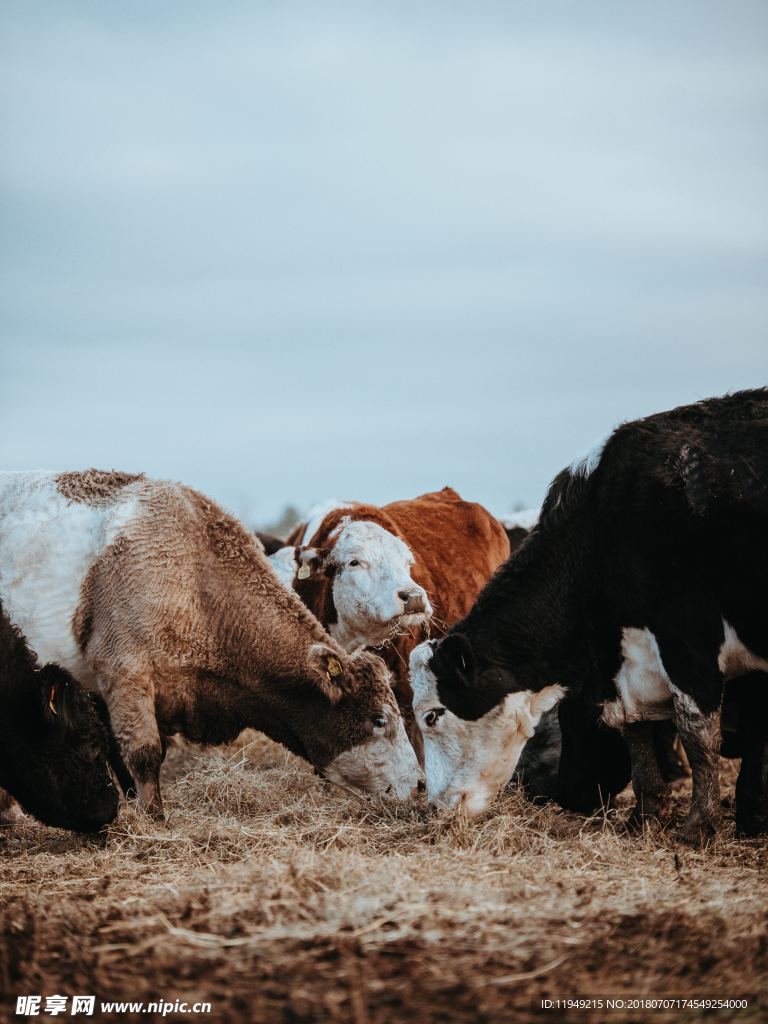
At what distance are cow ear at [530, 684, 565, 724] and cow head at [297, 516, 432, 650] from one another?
2.18 meters

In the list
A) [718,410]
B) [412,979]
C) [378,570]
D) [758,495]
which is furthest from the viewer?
[378,570]

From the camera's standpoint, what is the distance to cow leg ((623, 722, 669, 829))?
677cm

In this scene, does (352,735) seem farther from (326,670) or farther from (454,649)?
(454,649)

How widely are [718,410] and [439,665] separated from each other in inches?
90.4

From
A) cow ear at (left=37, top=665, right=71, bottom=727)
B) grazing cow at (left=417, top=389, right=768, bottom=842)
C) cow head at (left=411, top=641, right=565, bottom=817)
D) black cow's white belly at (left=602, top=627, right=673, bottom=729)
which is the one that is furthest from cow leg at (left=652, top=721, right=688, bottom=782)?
cow ear at (left=37, top=665, right=71, bottom=727)

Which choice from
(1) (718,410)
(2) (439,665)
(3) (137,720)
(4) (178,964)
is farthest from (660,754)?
(4) (178,964)

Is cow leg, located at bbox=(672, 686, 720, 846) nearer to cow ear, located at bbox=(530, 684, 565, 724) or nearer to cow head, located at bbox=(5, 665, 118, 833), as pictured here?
cow ear, located at bbox=(530, 684, 565, 724)

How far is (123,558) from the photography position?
7.20 metres

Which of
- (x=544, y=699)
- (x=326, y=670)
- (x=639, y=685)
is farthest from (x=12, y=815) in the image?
(x=639, y=685)

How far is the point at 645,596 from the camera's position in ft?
21.0

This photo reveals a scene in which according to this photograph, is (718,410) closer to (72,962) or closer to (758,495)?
(758,495)

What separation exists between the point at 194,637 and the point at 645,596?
2.87 m

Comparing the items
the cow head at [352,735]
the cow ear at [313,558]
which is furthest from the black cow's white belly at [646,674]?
the cow ear at [313,558]

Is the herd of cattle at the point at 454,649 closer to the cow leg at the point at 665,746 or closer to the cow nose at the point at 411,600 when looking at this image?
the cow leg at the point at 665,746
